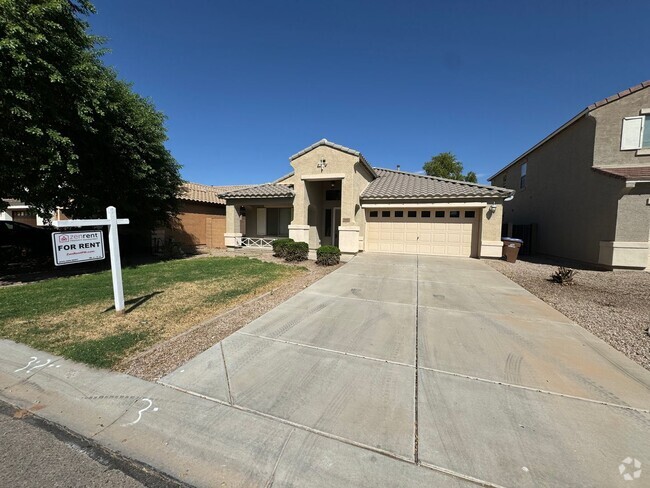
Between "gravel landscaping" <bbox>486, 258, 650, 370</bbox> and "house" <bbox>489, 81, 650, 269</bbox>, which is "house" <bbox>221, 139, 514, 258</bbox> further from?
"house" <bbox>489, 81, 650, 269</bbox>

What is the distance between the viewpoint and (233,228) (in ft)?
56.0

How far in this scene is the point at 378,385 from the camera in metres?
3.28

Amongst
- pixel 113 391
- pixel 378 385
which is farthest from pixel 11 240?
pixel 378 385

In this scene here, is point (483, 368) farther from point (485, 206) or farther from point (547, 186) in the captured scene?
point (547, 186)

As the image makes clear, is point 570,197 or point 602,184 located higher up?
point 602,184

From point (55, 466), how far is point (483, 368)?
14.8 feet

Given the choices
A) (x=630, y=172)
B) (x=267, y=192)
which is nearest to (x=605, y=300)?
(x=630, y=172)

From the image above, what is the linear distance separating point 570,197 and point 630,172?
3004 mm

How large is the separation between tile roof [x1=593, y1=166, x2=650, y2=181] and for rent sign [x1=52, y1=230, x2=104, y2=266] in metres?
16.9

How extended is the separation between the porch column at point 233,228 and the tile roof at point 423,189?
25.7ft

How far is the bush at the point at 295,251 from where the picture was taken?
12398 millimetres

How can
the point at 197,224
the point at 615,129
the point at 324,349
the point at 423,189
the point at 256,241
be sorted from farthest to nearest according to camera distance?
1. the point at 197,224
2. the point at 256,241
3. the point at 423,189
4. the point at 615,129
5. the point at 324,349

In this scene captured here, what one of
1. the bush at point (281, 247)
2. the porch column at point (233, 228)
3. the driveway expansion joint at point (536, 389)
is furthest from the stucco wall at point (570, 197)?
the porch column at point (233, 228)

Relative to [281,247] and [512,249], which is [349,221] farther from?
[512,249]
